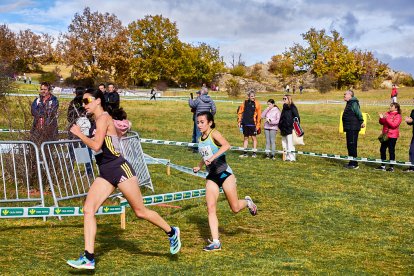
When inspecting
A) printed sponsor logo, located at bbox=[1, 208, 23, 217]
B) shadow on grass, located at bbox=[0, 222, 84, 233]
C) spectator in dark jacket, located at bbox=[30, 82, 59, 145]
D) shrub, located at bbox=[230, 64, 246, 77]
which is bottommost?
shadow on grass, located at bbox=[0, 222, 84, 233]

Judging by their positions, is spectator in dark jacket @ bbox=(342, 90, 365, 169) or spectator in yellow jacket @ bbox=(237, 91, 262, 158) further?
spectator in yellow jacket @ bbox=(237, 91, 262, 158)

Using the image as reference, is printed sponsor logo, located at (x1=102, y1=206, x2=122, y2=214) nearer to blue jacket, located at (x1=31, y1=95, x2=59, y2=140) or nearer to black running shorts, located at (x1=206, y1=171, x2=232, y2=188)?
black running shorts, located at (x1=206, y1=171, x2=232, y2=188)

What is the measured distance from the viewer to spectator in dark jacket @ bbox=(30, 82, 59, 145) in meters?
10.2

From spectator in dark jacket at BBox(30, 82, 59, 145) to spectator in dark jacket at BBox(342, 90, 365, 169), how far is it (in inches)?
305

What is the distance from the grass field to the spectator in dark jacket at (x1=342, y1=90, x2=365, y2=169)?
3.05ft

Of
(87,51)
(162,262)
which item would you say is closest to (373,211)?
(162,262)

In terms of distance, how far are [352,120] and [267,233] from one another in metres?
7.49

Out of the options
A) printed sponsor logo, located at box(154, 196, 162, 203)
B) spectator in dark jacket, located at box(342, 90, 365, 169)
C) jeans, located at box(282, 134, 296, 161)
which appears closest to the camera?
printed sponsor logo, located at box(154, 196, 162, 203)

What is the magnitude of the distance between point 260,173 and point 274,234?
19.3 feet

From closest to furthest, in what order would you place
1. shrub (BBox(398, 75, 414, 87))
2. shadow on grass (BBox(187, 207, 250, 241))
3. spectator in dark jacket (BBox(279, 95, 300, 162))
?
1. shadow on grass (BBox(187, 207, 250, 241))
2. spectator in dark jacket (BBox(279, 95, 300, 162))
3. shrub (BBox(398, 75, 414, 87))

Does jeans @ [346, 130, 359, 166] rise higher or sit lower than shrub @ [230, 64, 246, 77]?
lower

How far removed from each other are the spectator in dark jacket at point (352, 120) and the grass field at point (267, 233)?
0.93m

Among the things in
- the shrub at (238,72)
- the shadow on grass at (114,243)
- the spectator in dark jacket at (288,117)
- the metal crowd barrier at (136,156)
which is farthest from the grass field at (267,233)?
the shrub at (238,72)

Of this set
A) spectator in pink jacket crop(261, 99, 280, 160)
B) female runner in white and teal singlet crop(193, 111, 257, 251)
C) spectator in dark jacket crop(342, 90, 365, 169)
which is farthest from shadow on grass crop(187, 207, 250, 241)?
spectator in pink jacket crop(261, 99, 280, 160)
